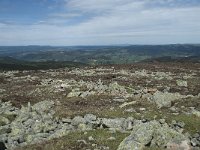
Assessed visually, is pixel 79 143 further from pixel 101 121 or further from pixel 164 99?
pixel 164 99

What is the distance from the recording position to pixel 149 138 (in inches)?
743

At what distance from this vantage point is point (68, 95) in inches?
1695

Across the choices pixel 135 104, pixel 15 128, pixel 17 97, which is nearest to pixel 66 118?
pixel 15 128

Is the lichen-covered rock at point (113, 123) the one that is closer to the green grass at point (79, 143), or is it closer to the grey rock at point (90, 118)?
the grey rock at point (90, 118)

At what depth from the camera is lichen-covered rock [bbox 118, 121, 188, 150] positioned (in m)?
18.4

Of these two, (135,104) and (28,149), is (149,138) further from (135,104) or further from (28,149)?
(135,104)

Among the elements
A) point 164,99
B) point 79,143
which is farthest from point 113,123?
point 164,99

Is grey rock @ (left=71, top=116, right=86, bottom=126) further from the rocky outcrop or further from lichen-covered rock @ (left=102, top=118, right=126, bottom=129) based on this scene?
the rocky outcrop

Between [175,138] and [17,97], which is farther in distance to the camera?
[17,97]

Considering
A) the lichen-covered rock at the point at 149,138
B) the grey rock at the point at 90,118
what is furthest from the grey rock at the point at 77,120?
the lichen-covered rock at the point at 149,138

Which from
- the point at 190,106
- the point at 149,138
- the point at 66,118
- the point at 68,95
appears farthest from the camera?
the point at 68,95

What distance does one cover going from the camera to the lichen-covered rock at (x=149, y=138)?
→ 18.4 metres

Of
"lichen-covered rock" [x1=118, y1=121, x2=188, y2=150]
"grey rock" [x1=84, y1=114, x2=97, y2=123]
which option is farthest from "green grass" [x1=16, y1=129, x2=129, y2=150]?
"grey rock" [x1=84, y1=114, x2=97, y2=123]

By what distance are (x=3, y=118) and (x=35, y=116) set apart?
8.61 feet
